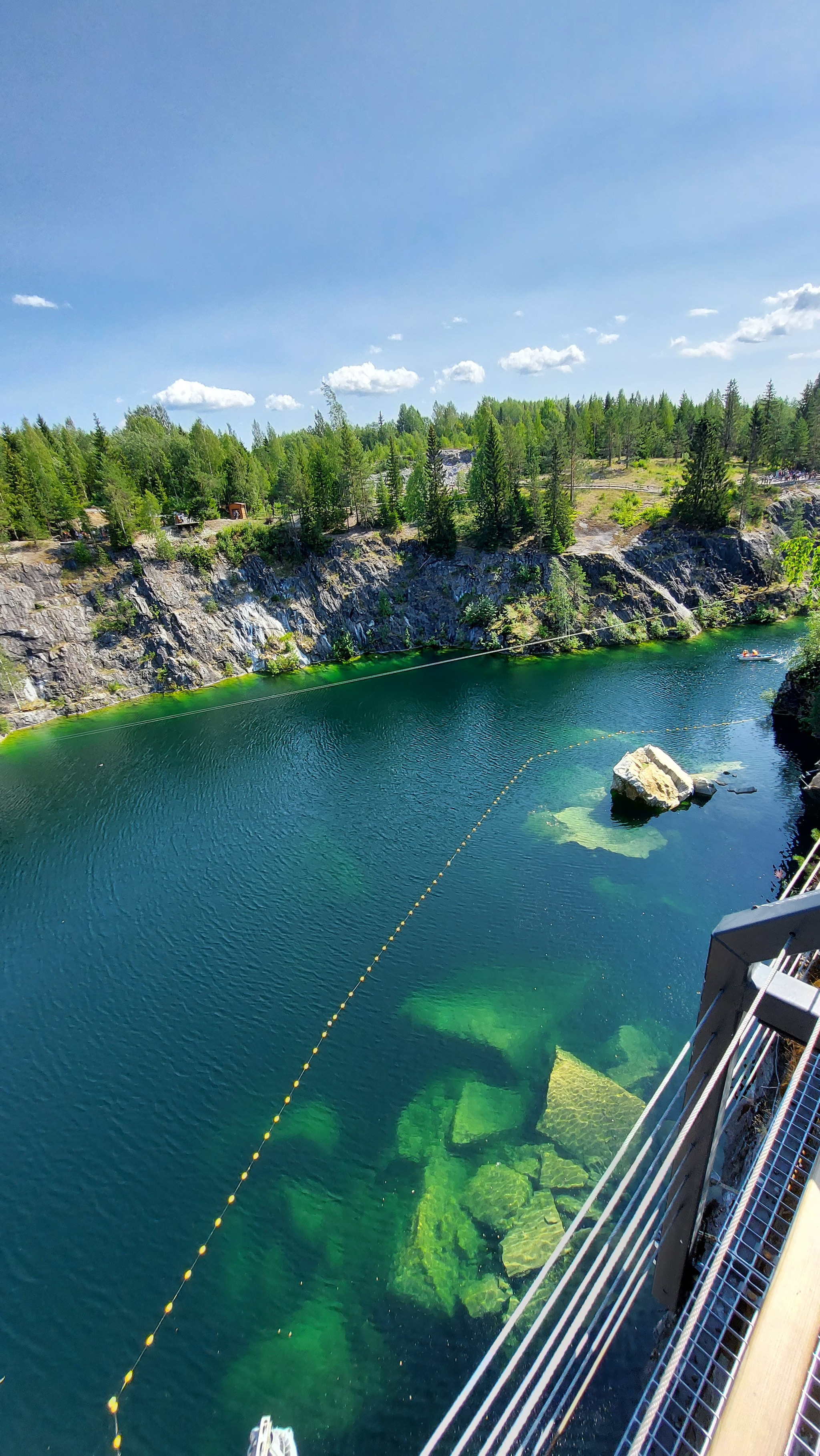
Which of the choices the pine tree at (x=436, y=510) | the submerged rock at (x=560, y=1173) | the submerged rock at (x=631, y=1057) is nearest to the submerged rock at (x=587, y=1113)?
the submerged rock at (x=560, y=1173)

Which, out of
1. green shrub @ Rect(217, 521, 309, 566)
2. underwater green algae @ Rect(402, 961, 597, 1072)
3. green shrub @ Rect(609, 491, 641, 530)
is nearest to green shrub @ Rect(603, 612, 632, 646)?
green shrub @ Rect(609, 491, 641, 530)

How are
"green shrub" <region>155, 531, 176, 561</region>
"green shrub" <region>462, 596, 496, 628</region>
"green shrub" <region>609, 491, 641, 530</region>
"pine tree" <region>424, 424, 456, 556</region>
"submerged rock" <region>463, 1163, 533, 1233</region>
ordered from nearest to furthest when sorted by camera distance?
"submerged rock" <region>463, 1163, 533, 1233</region> < "green shrub" <region>462, 596, 496, 628</region> < "green shrub" <region>155, 531, 176, 561</region> < "pine tree" <region>424, 424, 456, 556</region> < "green shrub" <region>609, 491, 641, 530</region>

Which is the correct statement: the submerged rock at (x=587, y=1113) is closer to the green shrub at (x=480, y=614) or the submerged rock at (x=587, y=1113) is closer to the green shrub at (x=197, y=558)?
the green shrub at (x=480, y=614)

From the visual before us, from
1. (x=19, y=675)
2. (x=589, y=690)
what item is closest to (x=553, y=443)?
(x=589, y=690)

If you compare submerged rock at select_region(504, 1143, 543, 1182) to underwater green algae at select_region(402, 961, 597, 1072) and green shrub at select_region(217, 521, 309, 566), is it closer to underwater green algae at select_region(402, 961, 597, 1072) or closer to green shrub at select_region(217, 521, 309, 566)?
underwater green algae at select_region(402, 961, 597, 1072)

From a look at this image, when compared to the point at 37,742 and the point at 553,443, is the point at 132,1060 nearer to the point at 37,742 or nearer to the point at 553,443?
the point at 37,742

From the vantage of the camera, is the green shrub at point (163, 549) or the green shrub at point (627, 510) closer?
the green shrub at point (163, 549)
